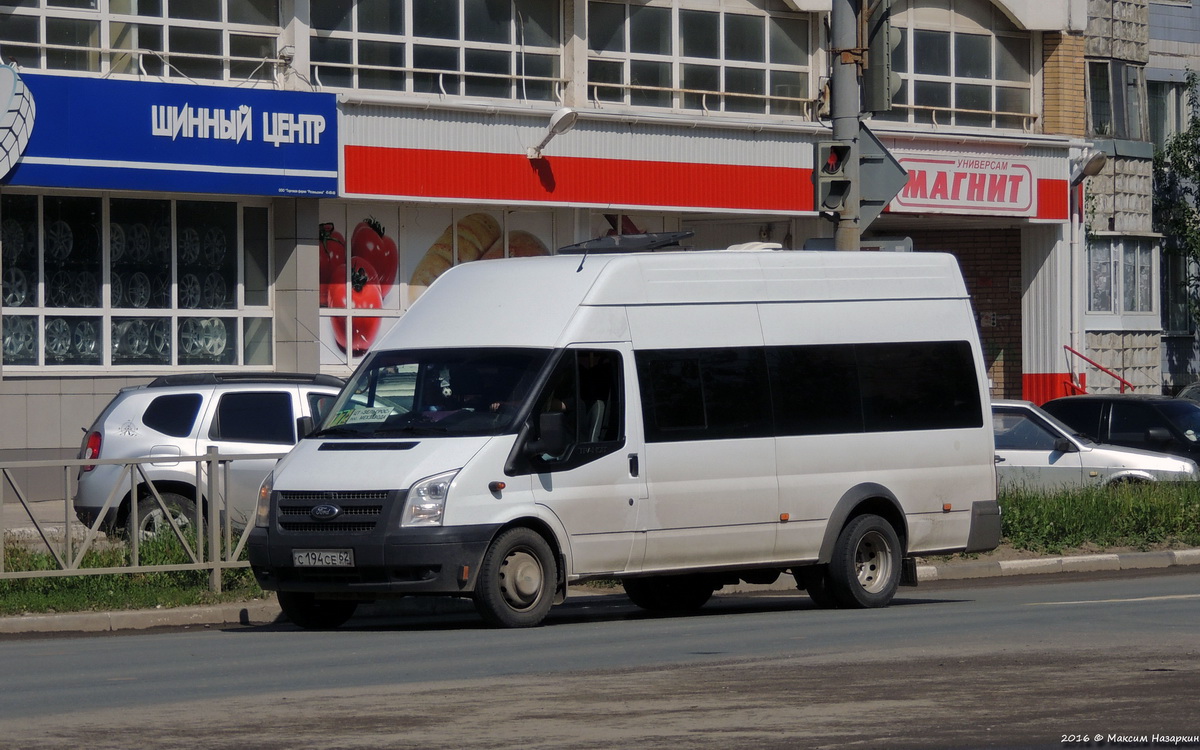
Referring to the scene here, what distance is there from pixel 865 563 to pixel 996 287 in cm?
2096

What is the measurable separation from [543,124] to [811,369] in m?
13.9

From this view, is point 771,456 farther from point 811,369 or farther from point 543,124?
point 543,124

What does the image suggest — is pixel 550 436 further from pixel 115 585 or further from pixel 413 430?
pixel 115 585

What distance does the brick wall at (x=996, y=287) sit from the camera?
33875 millimetres

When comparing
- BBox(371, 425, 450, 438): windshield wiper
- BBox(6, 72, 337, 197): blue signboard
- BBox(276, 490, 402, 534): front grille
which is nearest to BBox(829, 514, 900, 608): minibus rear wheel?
BBox(371, 425, 450, 438): windshield wiper

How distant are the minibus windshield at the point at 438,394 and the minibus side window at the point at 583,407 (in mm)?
174

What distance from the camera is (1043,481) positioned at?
20.7 m

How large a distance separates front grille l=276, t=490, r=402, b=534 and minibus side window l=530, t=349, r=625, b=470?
107cm

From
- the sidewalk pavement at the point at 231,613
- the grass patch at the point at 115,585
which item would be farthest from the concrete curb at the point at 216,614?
the grass patch at the point at 115,585

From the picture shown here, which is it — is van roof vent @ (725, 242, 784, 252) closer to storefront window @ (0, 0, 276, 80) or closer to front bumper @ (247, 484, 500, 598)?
front bumper @ (247, 484, 500, 598)

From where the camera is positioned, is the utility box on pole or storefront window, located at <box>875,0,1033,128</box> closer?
the utility box on pole

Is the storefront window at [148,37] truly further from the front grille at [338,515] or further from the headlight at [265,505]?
the front grille at [338,515]

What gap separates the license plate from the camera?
1184 cm

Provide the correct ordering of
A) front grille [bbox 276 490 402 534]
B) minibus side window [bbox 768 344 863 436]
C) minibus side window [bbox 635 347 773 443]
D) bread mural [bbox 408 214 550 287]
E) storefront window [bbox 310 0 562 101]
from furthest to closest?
bread mural [bbox 408 214 550 287], storefront window [bbox 310 0 562 101], minibus side window [bbox 768 344 863 436], minibus side window [bbox 635 347 773 443], front grille [bbox 276 490 402 534]
